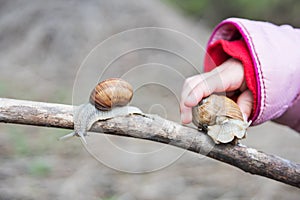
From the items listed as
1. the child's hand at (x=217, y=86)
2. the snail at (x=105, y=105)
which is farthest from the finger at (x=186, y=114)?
the snail at (x=105, y=105)

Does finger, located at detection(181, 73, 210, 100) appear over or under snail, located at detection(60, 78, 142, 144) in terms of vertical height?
under

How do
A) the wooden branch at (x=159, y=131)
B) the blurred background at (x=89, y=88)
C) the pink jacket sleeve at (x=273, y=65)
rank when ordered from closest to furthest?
the wooden branch at (x=159, y=131) < the pink jacket sleeve at (x=273, y=65) < the blurred background at (x=89, y=88)

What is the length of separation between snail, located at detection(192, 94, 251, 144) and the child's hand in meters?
0.02

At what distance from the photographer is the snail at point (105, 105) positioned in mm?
1146

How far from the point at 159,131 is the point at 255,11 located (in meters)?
5.45

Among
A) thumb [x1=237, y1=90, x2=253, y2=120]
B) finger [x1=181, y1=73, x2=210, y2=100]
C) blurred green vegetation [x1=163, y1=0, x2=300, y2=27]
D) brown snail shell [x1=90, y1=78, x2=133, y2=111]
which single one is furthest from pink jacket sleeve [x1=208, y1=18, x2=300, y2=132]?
blurred green vegetation [x1=163, y1=0, x2=300, y2=27]

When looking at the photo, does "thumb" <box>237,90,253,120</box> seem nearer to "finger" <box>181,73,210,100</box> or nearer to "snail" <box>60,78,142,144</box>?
"finger" <box>181,73,210,100</box>

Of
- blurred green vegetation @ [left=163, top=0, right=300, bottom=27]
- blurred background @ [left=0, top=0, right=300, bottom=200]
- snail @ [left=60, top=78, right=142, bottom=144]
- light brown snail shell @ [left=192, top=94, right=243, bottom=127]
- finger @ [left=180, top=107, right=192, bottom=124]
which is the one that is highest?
snail @ [left=60, top=78, right=142, bottom=144]

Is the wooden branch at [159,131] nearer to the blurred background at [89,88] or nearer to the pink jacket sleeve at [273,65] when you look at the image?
the blurred background at [89,88]

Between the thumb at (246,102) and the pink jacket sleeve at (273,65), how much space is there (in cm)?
3

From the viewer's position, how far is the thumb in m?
1.47

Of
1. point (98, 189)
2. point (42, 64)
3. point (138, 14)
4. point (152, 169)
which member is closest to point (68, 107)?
point (98, 189)

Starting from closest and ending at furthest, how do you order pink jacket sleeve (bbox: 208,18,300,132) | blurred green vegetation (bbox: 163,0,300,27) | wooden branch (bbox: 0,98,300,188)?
1. wooden branch (bbox: 0,98,300,188)
2. pink jacket sleeve (bbox: 208,18,300,132)
3. blurred green vegetation (bbox: 163,0,300,27)

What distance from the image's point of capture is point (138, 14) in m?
4.85
